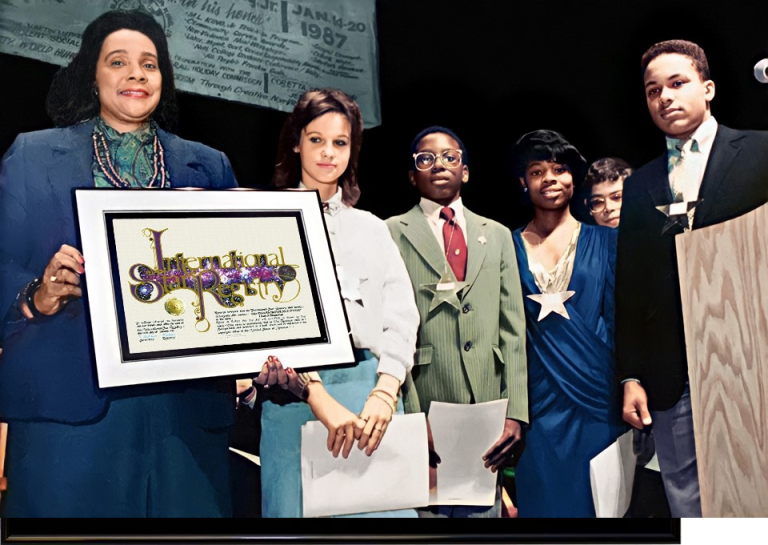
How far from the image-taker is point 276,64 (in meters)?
2.32

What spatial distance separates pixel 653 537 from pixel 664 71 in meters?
1.52

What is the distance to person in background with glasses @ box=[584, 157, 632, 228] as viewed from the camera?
237 centimetres

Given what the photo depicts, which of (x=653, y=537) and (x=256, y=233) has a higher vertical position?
(x=256, y=233)

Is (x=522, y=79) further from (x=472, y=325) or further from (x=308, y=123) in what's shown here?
(x=472, y=325)

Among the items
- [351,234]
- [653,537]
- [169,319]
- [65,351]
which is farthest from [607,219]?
[65,351]

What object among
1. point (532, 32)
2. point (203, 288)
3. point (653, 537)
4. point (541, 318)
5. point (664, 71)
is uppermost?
point (532, 32)

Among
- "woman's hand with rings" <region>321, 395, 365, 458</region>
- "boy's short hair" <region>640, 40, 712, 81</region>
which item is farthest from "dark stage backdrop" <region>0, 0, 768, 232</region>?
"woman's hand with rings" <region>321, 395, 365, 458</region>

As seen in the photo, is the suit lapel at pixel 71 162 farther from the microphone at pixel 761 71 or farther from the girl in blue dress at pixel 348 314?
the microphone at pixel 761 71

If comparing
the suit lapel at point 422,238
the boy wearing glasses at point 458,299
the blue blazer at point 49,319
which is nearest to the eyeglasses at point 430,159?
the boy wearing glasses at point 458,299

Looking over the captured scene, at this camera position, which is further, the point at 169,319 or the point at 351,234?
the point at 351,234

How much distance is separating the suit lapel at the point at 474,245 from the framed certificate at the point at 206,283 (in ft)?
1.43

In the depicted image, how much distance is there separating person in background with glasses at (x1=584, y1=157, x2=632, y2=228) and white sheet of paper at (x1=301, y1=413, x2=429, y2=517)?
90 cm

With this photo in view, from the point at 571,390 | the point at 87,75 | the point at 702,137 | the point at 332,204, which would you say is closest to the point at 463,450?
the point at 571,390

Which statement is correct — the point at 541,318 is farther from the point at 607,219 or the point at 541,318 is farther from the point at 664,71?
the point at 664,71
